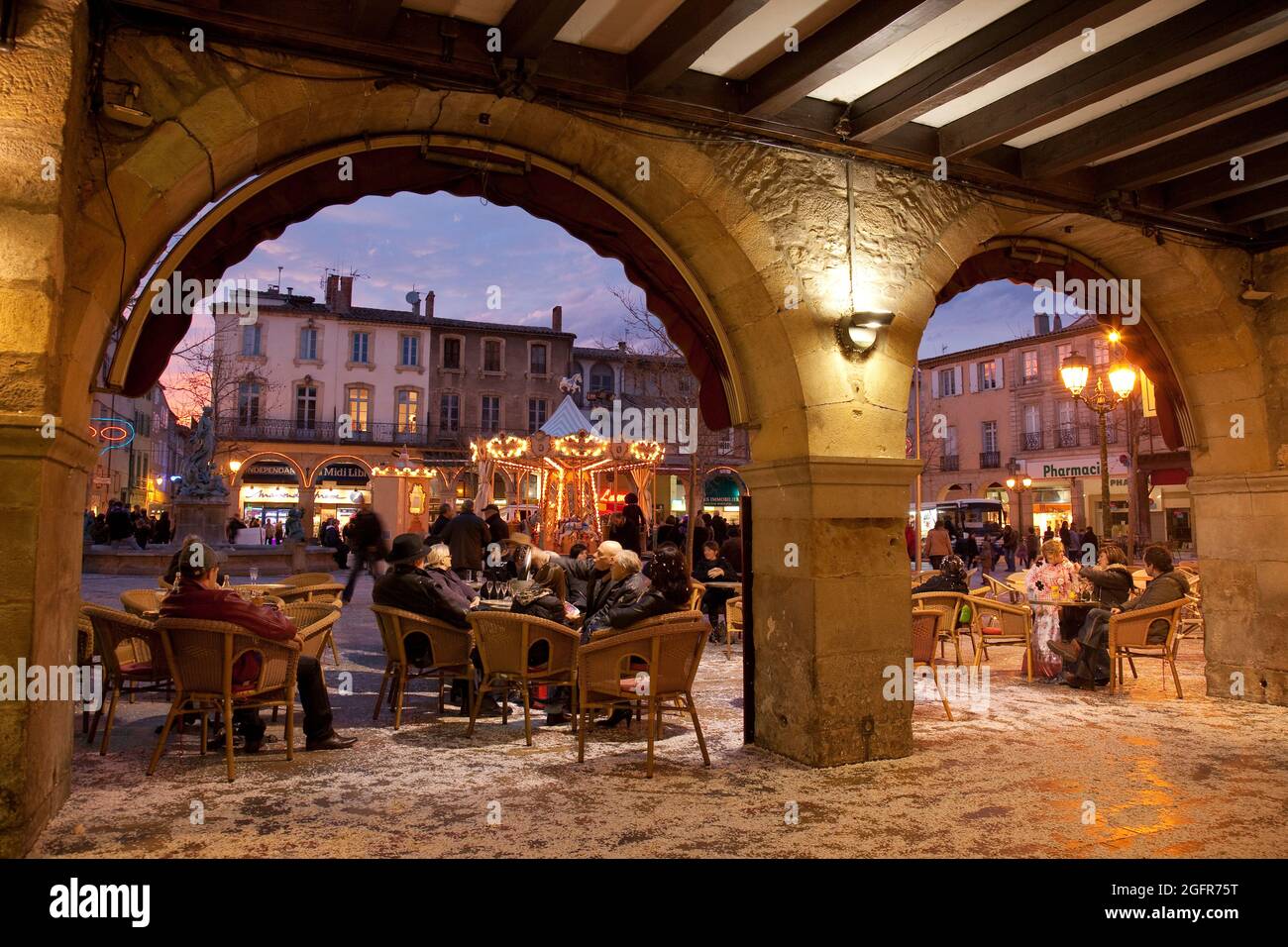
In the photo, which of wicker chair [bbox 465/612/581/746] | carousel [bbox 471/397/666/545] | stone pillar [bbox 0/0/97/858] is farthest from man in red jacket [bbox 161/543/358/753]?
carousel [bbox 471/397/666/545]

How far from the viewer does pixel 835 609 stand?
4426mm

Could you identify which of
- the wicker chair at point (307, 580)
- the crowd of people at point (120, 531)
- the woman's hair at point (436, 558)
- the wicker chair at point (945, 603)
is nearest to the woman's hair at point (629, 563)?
the woman's hair at point (436, 558)

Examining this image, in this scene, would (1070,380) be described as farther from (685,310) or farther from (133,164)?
(133,164)

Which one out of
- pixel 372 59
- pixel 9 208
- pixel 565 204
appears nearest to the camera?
pixel 9 208

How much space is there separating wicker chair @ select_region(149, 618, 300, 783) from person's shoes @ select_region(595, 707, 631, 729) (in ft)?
6.28

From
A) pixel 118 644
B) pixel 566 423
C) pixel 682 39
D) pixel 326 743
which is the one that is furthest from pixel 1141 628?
pixel 566 423

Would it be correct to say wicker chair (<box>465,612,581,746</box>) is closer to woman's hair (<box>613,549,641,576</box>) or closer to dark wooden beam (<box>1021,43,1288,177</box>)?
woman's hair (<box>613,549,641,576</box>)

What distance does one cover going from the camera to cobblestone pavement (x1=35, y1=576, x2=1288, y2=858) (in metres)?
3.27

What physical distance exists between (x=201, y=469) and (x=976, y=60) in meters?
15.5

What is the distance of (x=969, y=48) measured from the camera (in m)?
3.93

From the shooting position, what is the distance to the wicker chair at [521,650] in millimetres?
4871

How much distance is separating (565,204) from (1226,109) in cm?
344
